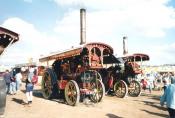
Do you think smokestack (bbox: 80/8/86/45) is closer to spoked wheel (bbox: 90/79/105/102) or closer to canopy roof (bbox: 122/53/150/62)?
canopy roof (bbox: 122/53/150/62)

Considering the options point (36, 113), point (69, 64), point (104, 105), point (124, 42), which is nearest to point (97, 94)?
point (104, 105)

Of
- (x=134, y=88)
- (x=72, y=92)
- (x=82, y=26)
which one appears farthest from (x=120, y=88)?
(x=82, y=26)

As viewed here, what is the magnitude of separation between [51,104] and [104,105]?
8.55ft

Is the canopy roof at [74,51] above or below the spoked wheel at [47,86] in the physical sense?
above

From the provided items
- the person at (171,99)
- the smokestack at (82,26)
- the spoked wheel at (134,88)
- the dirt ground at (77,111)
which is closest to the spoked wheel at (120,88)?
the spoked wheel at (134,88)

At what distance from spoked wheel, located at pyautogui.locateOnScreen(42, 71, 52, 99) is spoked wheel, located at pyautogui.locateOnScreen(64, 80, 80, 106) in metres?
1.94

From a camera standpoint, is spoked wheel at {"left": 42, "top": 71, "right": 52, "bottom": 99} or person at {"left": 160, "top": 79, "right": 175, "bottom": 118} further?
spoked wheel at {"left": 42, "top": 71, "right": 52, "bottom": 99}

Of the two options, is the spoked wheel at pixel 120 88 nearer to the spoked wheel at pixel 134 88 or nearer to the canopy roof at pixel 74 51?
the spoked wheel at pixel 134 88

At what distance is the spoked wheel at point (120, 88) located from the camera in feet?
56.1

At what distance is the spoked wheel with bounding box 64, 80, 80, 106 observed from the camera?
12682 mm

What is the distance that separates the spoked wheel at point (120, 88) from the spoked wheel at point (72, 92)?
15.8ft

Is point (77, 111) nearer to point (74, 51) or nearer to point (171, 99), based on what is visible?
point (74, 51)

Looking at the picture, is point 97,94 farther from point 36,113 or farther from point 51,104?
point 36,113

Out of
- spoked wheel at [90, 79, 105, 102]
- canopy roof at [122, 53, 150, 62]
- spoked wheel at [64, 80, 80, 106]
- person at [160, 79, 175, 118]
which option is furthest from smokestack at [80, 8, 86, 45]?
person at [160, 79, 175, 118]
